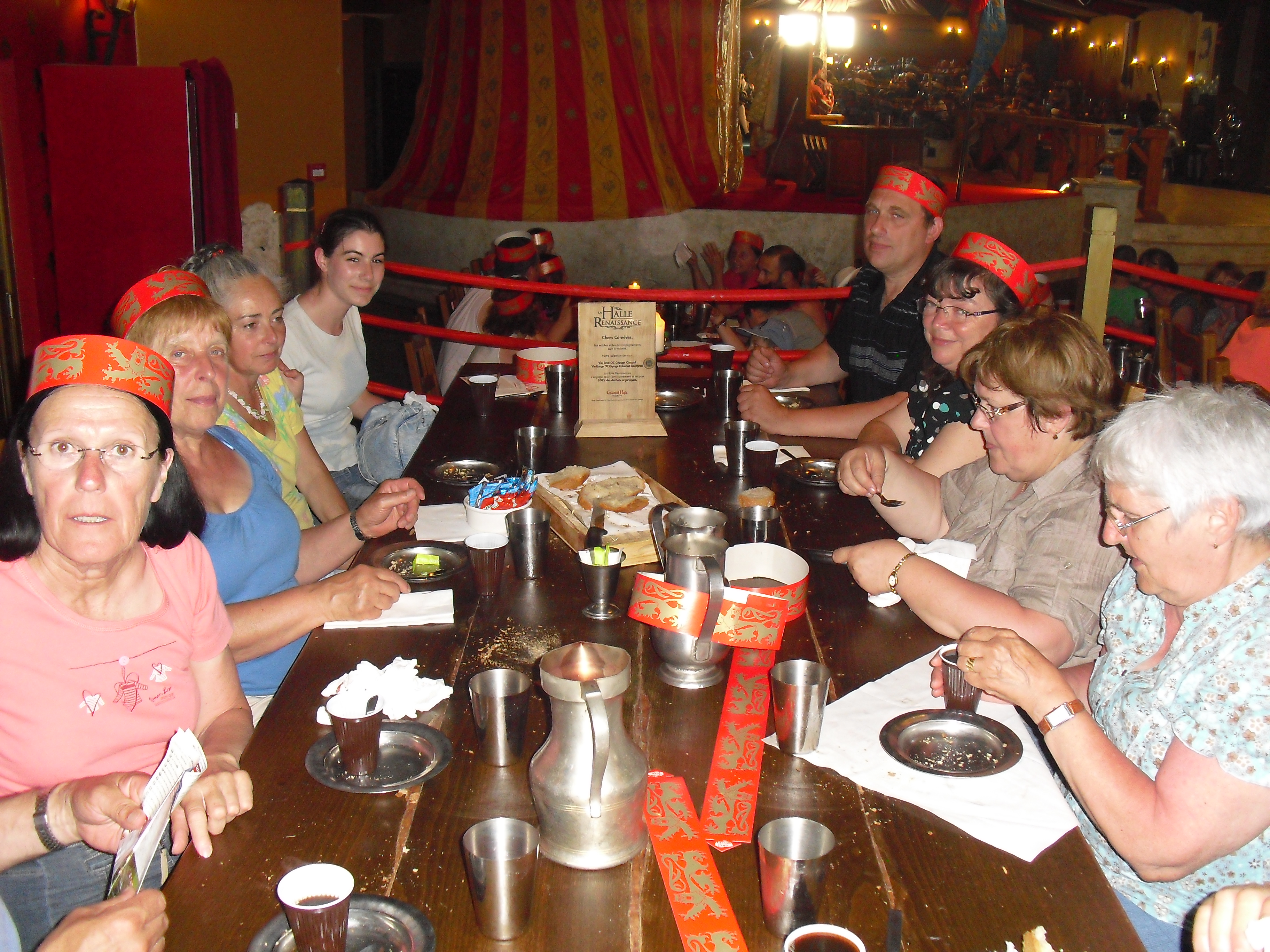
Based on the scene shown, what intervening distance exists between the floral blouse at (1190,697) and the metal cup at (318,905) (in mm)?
1148

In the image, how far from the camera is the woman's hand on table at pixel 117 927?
115 cm

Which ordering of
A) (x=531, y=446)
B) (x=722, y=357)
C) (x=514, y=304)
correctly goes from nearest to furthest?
(x=531, y=446) → (x=722, y=357) → (x=514, y=304)

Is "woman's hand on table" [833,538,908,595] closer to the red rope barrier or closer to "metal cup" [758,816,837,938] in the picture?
"metal cup" [758,816,837,938]

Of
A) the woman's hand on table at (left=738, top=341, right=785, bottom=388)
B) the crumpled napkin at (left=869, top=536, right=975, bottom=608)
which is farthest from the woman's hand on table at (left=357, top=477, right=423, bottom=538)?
the woman's hand on table at (left=738, top=341, right=785, bottom=388)

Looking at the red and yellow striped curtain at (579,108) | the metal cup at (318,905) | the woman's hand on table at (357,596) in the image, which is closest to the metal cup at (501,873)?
the metal cup at (318,905)

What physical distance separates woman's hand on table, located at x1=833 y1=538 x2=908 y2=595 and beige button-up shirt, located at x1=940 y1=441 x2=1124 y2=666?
23 cm

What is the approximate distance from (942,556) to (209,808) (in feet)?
5.01

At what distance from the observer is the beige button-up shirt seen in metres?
1.99

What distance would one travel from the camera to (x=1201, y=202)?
49.8 feet

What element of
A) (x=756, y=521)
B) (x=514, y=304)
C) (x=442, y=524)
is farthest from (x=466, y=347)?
(x=756, y=521)

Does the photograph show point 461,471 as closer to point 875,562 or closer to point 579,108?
point 875,562

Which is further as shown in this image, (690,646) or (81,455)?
(690,646)

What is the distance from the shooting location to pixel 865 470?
2.63m

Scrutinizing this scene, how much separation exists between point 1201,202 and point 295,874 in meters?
17.3
